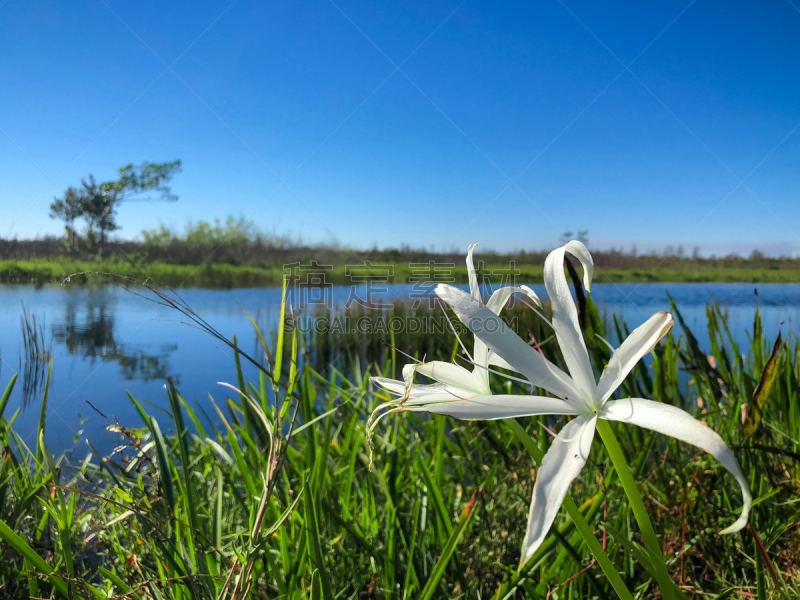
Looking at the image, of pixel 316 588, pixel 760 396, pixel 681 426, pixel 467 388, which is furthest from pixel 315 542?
pixel 760 396

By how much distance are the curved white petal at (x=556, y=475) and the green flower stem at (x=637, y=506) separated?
24 millimetres

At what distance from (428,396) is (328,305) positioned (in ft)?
23.0

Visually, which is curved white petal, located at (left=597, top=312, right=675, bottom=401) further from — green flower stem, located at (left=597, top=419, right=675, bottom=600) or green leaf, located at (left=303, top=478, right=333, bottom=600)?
green leaf, located at (left=303, top=478, right=333, bottom=600)

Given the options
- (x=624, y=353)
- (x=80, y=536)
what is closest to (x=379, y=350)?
(x=80, y=536)

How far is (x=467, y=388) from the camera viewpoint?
66 cm

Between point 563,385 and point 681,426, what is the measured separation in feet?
0.40

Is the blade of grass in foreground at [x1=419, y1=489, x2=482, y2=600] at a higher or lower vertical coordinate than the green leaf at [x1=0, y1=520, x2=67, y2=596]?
lower

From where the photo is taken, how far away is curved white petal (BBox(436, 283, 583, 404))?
1.74 feet

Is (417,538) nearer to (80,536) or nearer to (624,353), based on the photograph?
(624,353)

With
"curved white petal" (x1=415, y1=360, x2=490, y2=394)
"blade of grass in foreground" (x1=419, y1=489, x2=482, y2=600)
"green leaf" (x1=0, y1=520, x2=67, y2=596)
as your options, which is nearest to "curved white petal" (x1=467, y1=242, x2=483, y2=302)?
"curved white petal" (x1=415, y1=360, x2=490, y2=394)

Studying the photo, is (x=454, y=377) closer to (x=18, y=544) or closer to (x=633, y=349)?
(x=633, y=349)

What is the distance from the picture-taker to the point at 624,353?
1.81 ft

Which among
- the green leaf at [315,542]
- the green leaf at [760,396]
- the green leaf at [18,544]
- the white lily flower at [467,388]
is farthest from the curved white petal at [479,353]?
the green leaf at [760,396]

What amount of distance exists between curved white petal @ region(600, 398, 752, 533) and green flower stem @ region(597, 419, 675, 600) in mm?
26
